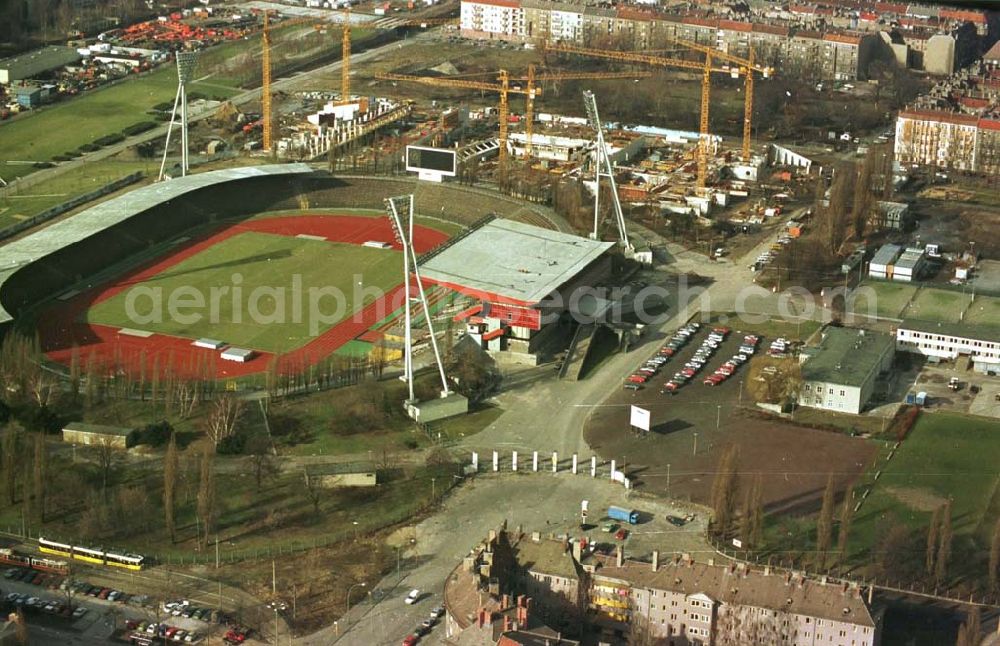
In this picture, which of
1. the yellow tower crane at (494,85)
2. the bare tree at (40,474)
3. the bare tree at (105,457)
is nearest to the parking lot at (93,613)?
the bare tree at (40,474)

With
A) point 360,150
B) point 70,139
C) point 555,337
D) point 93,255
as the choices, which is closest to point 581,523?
point 555,337

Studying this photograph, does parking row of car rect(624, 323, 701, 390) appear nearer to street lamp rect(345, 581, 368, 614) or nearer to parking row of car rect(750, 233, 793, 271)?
parking row of car rect(750, 233, 793, 271)

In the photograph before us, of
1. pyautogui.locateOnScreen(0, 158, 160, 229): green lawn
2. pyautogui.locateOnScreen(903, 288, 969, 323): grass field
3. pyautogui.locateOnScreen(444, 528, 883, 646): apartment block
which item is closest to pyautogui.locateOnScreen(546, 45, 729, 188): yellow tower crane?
pyautogui.locateOnScreen(903, 288, 969, 323): grass field

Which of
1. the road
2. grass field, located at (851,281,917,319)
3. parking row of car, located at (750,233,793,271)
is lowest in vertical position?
grass field, located at (851,281,917,319)

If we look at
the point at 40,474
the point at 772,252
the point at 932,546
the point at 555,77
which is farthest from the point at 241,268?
the point at 932,546

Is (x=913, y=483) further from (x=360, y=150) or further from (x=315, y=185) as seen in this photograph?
(x=360, y=150)

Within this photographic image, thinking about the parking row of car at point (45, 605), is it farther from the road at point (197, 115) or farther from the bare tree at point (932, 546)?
the road at point (197, 115)

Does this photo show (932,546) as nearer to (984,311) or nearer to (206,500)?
(206,500)
